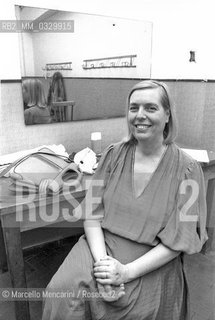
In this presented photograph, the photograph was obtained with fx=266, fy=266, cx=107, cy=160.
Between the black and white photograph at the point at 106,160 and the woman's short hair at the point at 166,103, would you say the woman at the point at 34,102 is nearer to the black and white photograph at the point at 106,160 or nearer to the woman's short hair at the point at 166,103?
the black and white photograph at the point at 106,160

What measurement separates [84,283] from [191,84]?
1853 millimetres

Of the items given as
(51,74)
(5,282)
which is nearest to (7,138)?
(51,74)

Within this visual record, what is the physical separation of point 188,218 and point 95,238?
407 mm

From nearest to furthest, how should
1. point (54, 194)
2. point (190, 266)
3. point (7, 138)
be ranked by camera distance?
point (54, 194), point (7, 138), point (190, 266)

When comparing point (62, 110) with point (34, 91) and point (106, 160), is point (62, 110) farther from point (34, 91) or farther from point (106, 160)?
point (106, 160)

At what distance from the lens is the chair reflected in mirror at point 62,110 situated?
1.83 m

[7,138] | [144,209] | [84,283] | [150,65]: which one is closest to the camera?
[84,283]

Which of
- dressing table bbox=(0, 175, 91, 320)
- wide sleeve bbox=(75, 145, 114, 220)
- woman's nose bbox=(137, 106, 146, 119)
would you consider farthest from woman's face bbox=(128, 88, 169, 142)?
dressing table bbox=(0, 175, 91, 320)

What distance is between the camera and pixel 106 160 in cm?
129

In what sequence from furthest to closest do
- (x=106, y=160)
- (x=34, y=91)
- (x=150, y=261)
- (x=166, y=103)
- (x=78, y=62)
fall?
(x=78, y=62) < (x=34, y=91) < (x=106, y=160) < (x=166, y=103) < (x=150, y=261)

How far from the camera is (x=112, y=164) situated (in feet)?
4.19

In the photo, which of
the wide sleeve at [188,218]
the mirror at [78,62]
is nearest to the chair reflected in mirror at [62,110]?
the mirror at [78,62]

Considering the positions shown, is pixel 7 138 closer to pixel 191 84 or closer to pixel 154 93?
pixel 154 93

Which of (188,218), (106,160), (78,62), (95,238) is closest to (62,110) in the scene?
(78,62)
